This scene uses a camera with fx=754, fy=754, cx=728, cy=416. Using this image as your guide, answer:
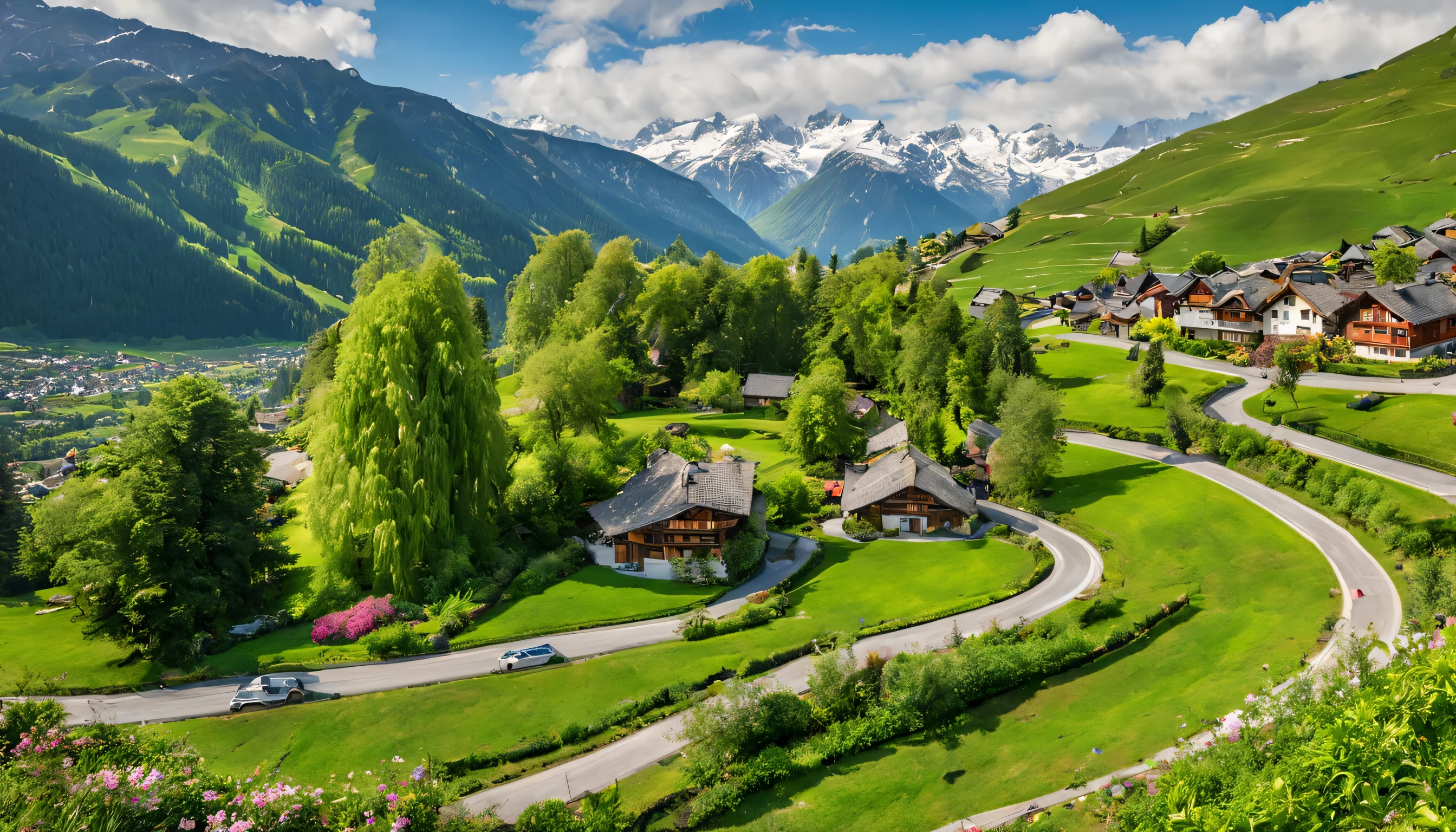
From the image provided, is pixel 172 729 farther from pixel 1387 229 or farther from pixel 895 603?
pixel 1387 229

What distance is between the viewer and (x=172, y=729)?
31328mm

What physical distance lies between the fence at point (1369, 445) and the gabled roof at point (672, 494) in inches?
1759

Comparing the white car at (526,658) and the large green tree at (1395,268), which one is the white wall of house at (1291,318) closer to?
the large green tree at (1395,268)

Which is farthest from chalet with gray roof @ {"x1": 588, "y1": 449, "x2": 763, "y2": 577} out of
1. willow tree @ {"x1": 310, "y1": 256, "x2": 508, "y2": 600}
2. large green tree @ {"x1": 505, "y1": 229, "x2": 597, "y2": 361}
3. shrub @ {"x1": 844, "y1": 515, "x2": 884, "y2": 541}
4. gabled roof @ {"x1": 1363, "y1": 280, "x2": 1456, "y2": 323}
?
gabled roof @ {"x1": 1363, "y1": 280, "x2": 1456, "y2": 323}

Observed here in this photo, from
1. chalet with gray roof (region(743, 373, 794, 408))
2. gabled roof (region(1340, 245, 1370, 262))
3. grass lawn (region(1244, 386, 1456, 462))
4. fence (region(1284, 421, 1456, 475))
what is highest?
gabled roof (region(1340, 245, 1370, 262))

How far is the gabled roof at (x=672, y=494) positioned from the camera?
5159cm

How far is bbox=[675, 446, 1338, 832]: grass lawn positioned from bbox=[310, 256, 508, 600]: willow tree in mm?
26671

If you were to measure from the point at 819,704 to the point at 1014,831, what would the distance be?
35.2ft

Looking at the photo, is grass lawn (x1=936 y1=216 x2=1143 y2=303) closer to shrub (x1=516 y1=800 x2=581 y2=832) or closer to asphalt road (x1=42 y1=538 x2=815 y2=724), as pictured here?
asphalt road (x1=42 y1=538 x2=815 y2=724)

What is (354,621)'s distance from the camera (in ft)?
135

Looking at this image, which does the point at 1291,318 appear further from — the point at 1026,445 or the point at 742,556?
the point at 742,556

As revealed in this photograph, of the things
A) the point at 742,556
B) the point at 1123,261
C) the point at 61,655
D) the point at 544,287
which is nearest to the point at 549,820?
the point at 742,556

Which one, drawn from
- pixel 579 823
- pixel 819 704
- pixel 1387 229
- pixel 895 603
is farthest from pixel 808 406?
pixel 1387 229

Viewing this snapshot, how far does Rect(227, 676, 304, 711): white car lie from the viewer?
1325 inches
